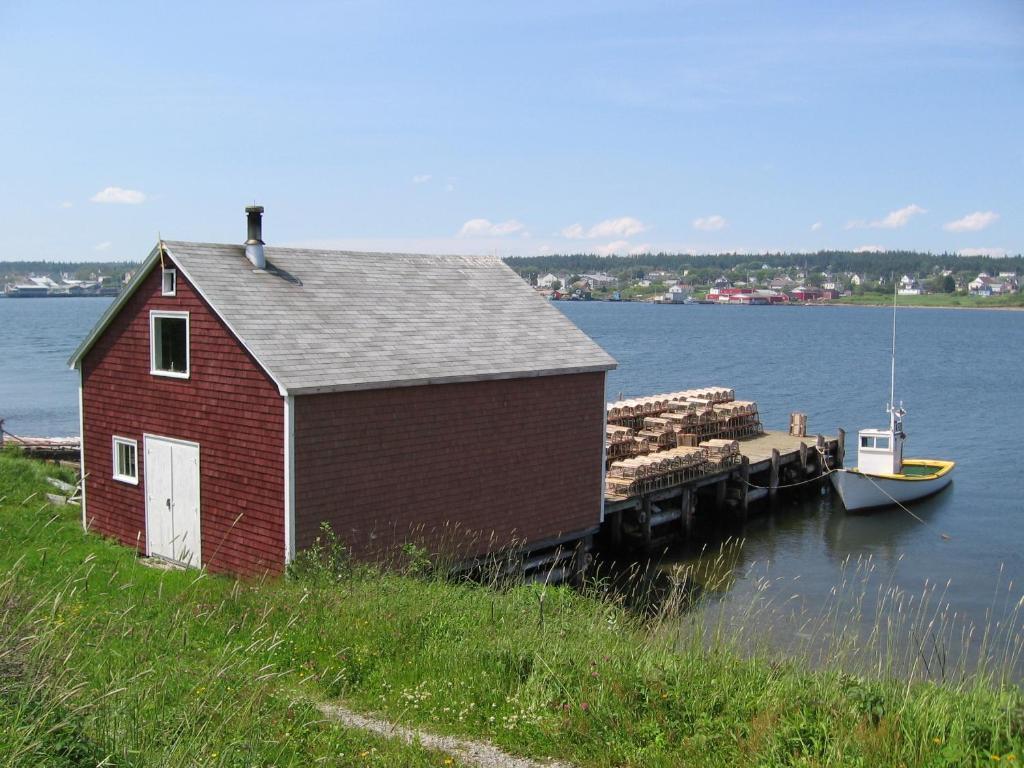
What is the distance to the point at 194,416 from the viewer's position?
17.2 m

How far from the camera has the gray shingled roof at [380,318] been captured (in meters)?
16.2

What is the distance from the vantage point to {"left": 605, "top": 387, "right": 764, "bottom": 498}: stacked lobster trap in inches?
1027

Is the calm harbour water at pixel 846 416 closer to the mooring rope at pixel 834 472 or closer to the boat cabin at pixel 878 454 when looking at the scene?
the mooring rope at pixel 834 472

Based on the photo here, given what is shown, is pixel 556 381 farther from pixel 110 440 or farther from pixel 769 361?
pixel 769 361

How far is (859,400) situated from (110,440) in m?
50.3

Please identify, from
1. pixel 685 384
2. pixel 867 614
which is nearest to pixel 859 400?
pixel 685 384

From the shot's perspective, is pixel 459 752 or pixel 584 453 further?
pixel 584 453

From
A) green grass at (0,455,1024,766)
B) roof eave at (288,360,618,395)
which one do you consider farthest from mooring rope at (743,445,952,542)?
green grass at (0,455,1024,766)

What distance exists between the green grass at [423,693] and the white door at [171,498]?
6035mm

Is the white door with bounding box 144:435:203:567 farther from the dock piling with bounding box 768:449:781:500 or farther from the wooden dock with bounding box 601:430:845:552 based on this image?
the dock piling with bounding box 768:449:781:500

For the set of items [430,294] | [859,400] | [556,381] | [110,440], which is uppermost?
[430,294]

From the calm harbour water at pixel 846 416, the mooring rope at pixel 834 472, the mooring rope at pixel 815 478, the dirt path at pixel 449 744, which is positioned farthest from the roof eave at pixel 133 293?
the mooring rope at pixel 815 478

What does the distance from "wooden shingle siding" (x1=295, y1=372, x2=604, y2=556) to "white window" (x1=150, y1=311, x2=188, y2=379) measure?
11.0ft

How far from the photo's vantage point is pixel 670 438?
99.8 ft
